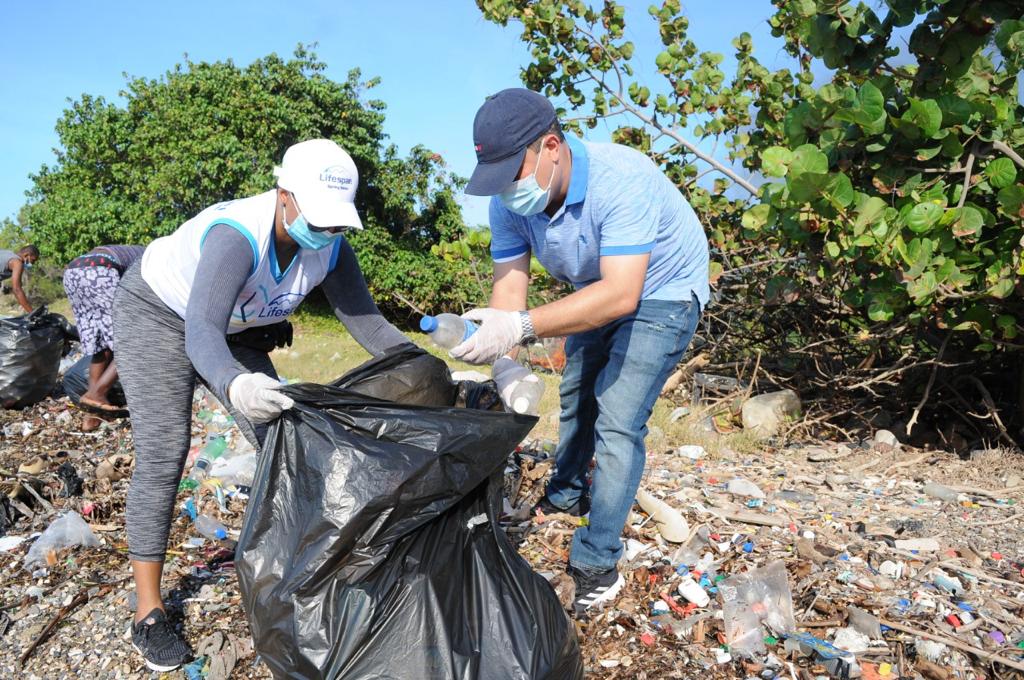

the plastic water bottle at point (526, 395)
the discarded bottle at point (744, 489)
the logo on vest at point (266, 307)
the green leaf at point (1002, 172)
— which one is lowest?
the discarded bottle at point (744, 489)

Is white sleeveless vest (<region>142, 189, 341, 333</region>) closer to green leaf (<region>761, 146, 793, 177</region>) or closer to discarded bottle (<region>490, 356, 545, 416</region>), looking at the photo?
discarded bottle (<region>490, 356, 545, 416</region>)

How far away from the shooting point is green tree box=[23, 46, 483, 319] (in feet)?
44.0

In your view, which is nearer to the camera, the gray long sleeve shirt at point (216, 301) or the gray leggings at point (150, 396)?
the gray long sleeve shirt at point (216, 301)

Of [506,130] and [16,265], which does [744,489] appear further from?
[16,265]

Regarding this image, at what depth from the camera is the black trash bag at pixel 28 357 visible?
5.32 m

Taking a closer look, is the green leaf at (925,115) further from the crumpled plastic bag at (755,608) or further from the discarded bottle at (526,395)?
the discarded bottle at (526,395)

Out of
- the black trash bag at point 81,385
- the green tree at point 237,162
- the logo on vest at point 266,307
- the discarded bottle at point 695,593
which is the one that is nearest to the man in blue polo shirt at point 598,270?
the discarded bottle at point 695,593

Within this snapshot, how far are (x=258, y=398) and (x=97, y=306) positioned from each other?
359cm

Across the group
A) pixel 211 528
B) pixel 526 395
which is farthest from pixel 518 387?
pixel 211 528

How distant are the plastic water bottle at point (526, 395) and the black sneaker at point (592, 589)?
0.72 meters

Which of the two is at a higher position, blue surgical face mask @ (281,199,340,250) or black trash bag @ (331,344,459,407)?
blue surgical face mask @ (281,199,340,250)

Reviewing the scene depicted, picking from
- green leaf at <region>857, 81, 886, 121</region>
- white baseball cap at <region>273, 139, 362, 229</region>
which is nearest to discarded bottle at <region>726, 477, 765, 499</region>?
green leaf at <region>857, 81, 886, 121</region>

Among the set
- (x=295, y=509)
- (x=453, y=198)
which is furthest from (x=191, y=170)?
(x=295, y=509)

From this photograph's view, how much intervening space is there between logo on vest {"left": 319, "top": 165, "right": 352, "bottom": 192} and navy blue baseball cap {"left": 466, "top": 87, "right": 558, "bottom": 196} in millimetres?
379
